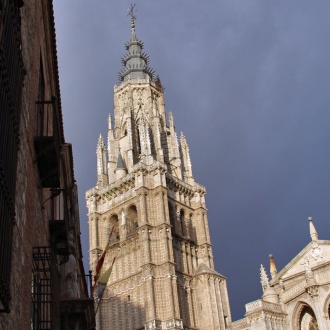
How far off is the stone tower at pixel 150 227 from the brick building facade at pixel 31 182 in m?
36.1

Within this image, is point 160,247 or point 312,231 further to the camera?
point 160,247

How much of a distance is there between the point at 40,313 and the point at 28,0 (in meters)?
5.92

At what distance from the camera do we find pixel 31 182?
10203mm

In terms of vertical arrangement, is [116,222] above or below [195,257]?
above

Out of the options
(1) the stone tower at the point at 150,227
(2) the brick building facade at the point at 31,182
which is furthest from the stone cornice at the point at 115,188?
(2) the brick building facade at the point at 31,182

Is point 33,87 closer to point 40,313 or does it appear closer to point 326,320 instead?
point 40,313

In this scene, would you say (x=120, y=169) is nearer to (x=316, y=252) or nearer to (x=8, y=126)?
(x=316, y=252)

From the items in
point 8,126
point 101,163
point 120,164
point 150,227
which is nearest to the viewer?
point 8,126

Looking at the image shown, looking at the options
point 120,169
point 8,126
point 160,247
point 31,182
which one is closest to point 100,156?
point 120,169

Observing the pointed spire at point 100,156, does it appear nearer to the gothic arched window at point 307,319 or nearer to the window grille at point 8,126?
the gothic arched window at point 307,319

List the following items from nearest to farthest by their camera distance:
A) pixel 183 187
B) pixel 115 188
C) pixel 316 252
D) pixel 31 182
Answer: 1. pixel 31 182
2. pixel 316 252
3. pixel 115 188
4. pixel 183 187

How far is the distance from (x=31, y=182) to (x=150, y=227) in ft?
146

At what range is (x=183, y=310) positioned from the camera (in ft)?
172

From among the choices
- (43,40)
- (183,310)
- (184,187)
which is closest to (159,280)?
(183,310)
